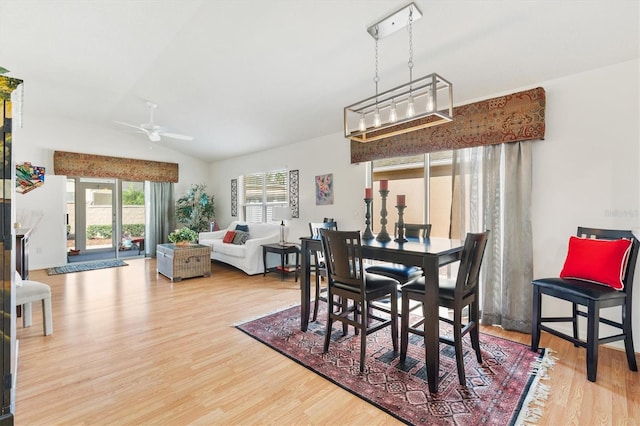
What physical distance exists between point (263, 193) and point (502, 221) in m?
5.03

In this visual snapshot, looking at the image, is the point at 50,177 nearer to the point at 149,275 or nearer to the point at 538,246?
the point at 149,275

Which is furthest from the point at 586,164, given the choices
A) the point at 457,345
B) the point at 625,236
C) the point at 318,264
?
the point at 318,264

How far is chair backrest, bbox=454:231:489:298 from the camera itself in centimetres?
204

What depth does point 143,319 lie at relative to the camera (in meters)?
3.29

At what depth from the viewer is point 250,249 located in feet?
17.5

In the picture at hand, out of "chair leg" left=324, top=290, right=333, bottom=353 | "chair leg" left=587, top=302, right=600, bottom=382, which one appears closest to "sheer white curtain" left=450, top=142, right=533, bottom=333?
"chair leg" left=587, top=302, right=600, bottom=382

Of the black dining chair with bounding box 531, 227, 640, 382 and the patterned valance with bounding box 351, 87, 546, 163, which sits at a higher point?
the patterned valance with bounding box 351, 87, 546, 163

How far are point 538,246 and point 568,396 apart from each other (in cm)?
149

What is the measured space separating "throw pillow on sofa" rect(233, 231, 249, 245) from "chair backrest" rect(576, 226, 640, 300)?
5220mm

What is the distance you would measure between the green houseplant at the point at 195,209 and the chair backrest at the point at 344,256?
6364 mm

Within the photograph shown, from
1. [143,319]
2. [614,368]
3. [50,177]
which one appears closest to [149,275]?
[143,319]

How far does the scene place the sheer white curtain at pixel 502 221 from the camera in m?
2.98

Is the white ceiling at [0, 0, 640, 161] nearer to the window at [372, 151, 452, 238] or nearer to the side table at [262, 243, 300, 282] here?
the window at [372, 151, 452, 238]

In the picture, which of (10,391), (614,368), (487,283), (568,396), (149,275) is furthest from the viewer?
(149,275)
